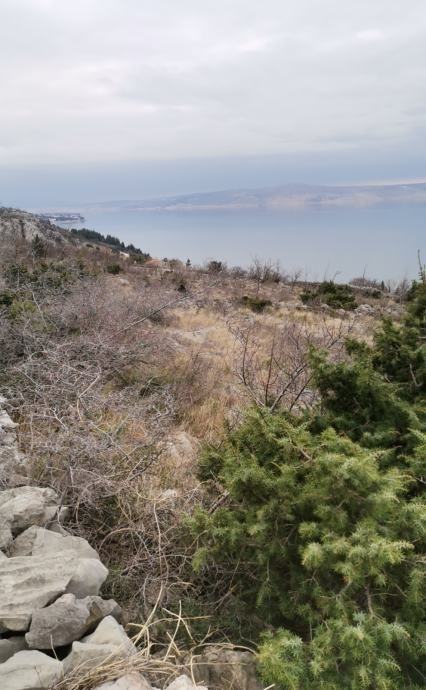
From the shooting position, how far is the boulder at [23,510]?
2814mm

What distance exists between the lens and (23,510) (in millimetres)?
2863

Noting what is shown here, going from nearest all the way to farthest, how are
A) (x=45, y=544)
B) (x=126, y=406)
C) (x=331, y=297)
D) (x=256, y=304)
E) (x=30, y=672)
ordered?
1. (x=30, y=672)
2. (x=45, y=544)
3. (x=126, y=406)
4. (x=256, y=304)
5. (x=331, y=297)

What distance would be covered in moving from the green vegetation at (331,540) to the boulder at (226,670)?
0.52ft

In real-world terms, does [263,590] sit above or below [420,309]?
below

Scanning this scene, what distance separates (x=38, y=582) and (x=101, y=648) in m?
0.49

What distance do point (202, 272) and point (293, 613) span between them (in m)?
25.3

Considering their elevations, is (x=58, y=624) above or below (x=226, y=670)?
above

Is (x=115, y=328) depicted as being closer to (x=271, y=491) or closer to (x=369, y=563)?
(x=271, y=491)

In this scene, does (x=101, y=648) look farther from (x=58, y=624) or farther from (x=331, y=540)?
(x=331, y=540)

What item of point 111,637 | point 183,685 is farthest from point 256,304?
point 183,685

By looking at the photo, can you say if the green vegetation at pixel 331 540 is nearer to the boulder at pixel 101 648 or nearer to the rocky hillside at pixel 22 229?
the boulder at pixel 101 648

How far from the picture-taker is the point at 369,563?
1.88 m

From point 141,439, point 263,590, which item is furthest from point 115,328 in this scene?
point 263,590

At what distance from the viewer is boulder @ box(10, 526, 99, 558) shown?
269 cm
